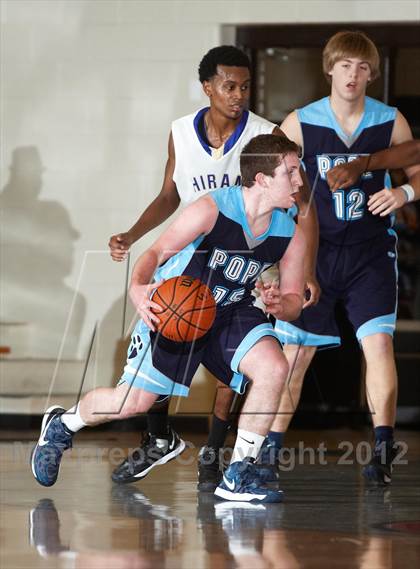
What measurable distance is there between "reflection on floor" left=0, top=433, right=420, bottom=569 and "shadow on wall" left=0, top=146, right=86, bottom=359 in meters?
1.27

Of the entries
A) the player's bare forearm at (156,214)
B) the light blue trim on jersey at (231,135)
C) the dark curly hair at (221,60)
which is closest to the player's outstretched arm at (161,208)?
the player's bare forearm at (156,214)

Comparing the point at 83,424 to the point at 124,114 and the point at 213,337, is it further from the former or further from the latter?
the point at 124,114

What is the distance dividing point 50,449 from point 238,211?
1004 mm

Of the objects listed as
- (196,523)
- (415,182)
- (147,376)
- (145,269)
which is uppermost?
(415,182)

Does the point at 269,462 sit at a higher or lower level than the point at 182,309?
lower

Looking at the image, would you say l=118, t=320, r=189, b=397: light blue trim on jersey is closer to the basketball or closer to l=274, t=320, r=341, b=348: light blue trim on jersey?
the basketball

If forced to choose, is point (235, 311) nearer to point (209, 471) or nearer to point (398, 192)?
point (209, 471)

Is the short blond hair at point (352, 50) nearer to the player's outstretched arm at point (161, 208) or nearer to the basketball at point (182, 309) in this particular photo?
the player's outstretched arm at point (161, 208)

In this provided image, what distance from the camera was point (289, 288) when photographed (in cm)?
432

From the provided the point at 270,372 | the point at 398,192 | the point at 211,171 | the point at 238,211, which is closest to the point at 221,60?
the point at 211,171

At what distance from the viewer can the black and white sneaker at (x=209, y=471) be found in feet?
14.8

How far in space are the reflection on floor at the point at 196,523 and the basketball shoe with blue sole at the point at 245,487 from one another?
5 centimetres

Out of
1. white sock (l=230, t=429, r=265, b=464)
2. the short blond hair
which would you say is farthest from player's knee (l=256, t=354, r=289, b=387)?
the short blond hair

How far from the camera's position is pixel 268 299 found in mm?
4301
